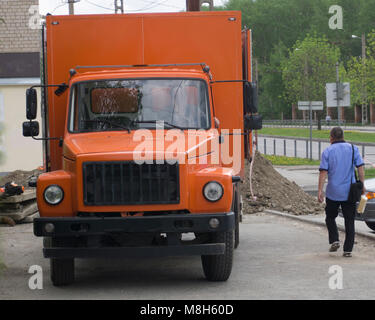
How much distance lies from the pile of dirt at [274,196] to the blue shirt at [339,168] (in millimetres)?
→ 6093

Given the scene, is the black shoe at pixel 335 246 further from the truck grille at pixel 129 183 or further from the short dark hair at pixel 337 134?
the truck grille at pixel 129 183

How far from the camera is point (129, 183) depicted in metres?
8.97

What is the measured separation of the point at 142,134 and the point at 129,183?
1.05 metres

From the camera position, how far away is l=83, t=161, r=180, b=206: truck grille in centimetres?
895

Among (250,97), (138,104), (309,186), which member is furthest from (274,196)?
(138,104)

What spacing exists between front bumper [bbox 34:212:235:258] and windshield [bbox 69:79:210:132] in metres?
1.54

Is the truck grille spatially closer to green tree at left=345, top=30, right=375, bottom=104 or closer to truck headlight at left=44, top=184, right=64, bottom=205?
truck headlight at left=44, top=184, right=64, bottom=205

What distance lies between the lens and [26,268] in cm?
1094

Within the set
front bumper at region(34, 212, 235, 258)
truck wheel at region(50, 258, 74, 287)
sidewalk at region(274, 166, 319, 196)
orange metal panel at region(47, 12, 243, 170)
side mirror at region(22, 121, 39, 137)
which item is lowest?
sidewalk at region(274, 166, 319, 196)

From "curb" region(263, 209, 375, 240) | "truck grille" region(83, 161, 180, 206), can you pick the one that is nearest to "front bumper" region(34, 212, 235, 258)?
"truck grille" region(83, 161, 180, 206)

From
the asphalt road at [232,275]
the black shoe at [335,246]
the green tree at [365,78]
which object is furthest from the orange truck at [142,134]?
the green tree at [365,78]

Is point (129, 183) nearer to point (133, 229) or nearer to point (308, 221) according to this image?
point (133, 229)

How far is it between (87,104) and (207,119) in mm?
1507

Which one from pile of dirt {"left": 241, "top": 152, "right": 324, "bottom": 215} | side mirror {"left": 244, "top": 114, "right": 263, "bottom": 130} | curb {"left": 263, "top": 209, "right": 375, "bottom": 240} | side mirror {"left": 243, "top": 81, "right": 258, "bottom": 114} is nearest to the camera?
side mirror {"left": 243, "top": 81, "right": 258, "bottom": 114}
